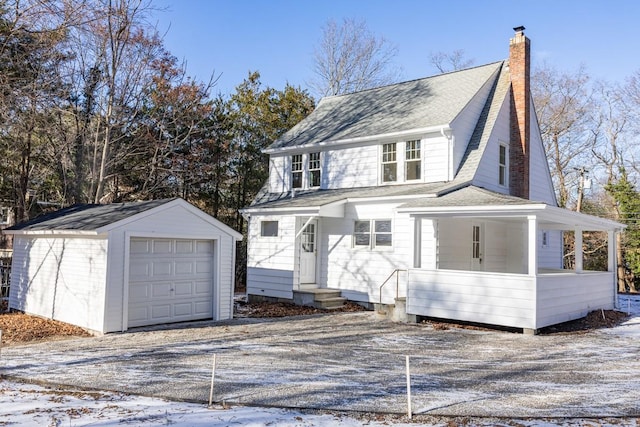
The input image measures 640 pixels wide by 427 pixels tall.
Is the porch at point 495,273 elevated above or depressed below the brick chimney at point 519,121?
below

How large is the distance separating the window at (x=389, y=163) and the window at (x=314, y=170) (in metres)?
2.77

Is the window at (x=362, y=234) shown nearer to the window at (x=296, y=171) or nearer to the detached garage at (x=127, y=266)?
the detached garage at (x=127, y=266)

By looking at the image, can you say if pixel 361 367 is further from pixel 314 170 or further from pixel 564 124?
pixel 564 124

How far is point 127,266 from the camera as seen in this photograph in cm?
1150

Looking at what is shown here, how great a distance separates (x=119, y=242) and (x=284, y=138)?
394 inches

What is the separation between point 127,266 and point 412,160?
8.96m

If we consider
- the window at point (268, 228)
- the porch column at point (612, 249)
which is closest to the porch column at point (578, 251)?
the porch column at point (612, 249)

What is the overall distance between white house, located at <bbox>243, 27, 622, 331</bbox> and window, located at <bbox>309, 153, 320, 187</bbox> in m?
0.04

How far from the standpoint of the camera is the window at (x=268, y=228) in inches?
679

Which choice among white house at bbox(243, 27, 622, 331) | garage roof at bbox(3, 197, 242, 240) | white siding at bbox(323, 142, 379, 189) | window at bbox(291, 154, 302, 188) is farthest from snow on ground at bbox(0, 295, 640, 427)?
window at bbox(291, 154, 302, 188)

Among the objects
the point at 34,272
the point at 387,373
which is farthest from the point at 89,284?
the point at 387,373

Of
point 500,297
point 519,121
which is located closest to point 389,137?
point 519,121

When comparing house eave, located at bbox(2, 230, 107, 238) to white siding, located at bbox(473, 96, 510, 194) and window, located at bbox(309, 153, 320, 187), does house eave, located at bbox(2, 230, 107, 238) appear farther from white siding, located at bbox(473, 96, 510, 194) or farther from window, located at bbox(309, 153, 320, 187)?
white siding, located at bbox(473, 96, 510, 194)

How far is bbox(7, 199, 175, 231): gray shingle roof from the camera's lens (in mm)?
11773
